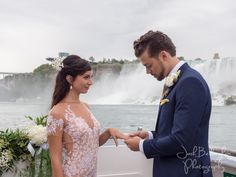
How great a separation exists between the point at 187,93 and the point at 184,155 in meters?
0.28

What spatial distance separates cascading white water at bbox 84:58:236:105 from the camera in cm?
3206

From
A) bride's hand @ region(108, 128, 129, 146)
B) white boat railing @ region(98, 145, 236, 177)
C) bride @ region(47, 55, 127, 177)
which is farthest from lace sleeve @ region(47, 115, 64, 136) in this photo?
white boat railing @ region(98, 145, 236, 177)

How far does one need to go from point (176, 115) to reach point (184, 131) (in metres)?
0.08

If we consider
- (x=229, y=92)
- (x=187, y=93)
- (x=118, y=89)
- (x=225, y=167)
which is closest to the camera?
(x=187, y=93)

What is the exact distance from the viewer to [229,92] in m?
36.0

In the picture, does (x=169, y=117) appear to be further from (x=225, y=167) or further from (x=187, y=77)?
(x=225, y=167)

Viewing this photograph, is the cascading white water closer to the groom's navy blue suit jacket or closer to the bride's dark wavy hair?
the bride's dark wavy hair

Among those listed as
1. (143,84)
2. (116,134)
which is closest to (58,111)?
(116,134)

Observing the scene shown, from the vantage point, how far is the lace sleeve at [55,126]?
1837 mm

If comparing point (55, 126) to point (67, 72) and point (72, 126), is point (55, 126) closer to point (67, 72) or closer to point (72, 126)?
point (72, 126)

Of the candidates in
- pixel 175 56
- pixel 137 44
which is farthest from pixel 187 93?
pixel 137 44

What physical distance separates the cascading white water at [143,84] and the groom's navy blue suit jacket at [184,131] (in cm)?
2909

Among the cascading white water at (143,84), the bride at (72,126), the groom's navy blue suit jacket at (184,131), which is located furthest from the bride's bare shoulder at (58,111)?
the cascading white water at (143,84)

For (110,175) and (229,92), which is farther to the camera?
(229,92)
